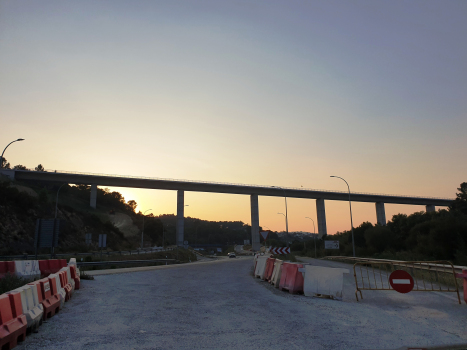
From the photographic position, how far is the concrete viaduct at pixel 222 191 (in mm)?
73725

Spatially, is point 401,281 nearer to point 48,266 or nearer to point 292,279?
point 292,279

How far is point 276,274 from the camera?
14844mm

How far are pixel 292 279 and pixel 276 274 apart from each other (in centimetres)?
190

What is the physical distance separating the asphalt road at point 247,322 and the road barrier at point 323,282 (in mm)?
440

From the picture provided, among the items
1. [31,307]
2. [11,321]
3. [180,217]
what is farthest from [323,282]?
[180,217]

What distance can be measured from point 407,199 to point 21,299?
10272 cm

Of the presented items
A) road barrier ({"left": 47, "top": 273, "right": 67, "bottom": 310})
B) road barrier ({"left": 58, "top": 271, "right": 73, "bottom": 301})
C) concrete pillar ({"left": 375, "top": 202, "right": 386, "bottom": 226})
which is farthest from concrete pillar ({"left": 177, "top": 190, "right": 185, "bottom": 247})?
road barrier ({"left": 47, "top": 273, "right": 67, "bottom": 310})

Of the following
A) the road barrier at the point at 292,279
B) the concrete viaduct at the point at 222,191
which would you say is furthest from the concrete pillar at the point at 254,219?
the road barrier at the point at 292,279

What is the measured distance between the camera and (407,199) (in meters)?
95.2

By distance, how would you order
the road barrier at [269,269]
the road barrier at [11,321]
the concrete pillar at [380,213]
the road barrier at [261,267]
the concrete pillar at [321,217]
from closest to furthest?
the road barrier at [11,321] < the road barrier at [269,269] < the road barrier at [261,267] < the concrete pillar at [321,217] < the concrete pillar at [380,213]

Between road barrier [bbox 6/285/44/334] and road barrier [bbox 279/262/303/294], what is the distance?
835 centimetres

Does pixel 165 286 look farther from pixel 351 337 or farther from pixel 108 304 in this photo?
pixel 351 337

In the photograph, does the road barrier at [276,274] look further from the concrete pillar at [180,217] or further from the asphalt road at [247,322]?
the concrete pillar at [180,217]

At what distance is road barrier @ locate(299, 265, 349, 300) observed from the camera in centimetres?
1198
